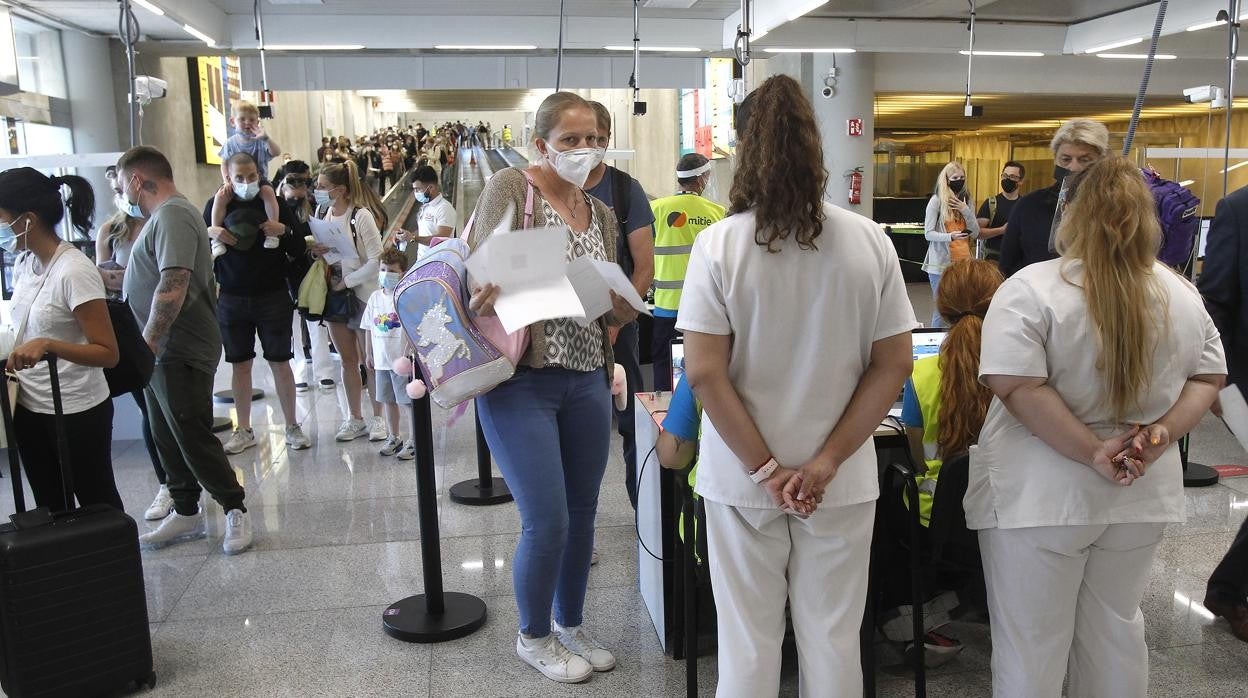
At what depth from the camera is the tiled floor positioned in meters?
2.62

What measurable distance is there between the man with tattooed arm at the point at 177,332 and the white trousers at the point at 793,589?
8.06 feet

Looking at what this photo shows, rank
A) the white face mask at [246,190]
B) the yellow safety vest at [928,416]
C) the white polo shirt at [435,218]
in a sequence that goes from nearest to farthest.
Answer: the yellow safety vest at [928,416], the white face mask at [246,190], the white polo shirt at [435,218]

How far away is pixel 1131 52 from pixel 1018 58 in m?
1.42

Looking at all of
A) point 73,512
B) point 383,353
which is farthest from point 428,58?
point 73,512

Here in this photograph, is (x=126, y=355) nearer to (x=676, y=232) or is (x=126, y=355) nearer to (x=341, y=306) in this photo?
(x=341, y=306)

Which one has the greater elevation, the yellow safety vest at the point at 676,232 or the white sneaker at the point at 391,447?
the yellow safety vest at the point at 676,232

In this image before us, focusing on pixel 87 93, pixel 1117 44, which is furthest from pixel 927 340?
pixel 1117 44

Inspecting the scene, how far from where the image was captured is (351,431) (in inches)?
213

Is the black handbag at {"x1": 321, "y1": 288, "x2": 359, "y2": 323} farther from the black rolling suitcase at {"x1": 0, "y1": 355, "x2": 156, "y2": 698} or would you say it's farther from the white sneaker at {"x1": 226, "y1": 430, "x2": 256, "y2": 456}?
the black rolling suitcase at {"x1": 0, "y1": 355, "x2": 156, "y2": 698}

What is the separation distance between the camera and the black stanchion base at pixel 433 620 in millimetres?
2889

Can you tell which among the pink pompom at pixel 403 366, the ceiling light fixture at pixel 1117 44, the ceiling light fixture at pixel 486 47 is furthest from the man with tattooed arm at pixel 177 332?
the ceiling light fixture at pixel 1117 44

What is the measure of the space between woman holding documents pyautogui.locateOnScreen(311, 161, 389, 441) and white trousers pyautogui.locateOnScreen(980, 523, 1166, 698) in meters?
3.83

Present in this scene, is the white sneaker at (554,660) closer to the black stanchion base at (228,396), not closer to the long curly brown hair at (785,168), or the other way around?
the long curly brown hair at (785,168)

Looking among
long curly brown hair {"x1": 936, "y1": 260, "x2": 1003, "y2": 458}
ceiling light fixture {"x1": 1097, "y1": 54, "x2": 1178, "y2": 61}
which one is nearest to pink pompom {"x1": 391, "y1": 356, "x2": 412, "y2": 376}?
long curly brown hair {"x1": 936, "y1": 260, "x2": 1003, "y2": 458}
